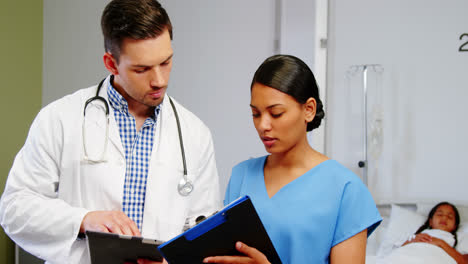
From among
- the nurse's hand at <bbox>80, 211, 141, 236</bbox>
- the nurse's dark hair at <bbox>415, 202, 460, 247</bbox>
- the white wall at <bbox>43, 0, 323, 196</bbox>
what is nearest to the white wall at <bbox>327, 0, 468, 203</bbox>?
the nurse's dark hair at <bbox>415, 202, 460, 247</bbox>

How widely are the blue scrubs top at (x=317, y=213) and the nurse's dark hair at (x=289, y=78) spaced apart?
20 centimetres

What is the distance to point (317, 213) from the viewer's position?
3.35ft

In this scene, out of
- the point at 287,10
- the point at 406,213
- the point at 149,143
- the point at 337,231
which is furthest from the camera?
the point at 287,10

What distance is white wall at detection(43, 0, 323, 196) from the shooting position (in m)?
3.00

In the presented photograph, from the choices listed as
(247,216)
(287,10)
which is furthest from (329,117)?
(247,216)

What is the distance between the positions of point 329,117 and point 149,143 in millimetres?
2031

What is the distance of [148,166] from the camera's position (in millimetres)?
1234

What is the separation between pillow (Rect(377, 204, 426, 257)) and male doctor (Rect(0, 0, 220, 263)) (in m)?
1.70

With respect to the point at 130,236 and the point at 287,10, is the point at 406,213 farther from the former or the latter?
the point at 130,236

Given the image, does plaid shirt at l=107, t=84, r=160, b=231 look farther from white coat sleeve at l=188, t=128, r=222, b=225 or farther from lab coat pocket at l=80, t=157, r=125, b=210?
white coat sleeve at l=188, t=128, r=222, b=225

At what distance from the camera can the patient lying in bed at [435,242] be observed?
223 centimetres

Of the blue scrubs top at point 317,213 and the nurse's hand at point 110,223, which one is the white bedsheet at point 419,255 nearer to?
the blue scrubs top at point 317,213

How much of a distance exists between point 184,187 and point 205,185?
0.30ft

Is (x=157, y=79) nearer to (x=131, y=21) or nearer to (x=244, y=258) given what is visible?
(x=131, y=21)
